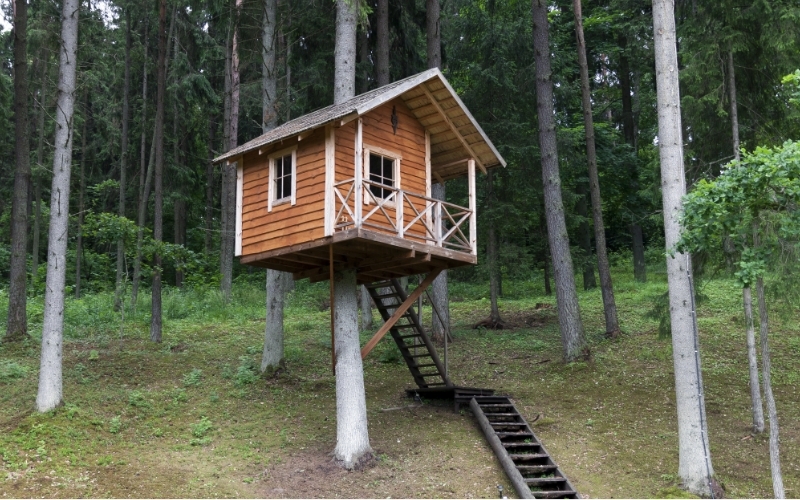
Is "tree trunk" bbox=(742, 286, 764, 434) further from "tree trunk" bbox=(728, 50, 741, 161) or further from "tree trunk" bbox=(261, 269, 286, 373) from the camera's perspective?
"tree trunk" bbox=(261, 269, 286, 373)

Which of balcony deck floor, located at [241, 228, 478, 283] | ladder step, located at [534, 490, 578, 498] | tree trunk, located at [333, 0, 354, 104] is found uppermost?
tree trunk, located at [333, 0, 354, 104]

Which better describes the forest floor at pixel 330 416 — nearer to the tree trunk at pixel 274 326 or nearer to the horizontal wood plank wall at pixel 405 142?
the tree trunk at pixel 274 326

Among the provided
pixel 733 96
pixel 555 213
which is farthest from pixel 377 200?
pixel 733 96

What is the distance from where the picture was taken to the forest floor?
10992mm

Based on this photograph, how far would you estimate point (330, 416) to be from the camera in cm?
1408

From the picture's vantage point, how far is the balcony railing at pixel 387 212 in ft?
38.2

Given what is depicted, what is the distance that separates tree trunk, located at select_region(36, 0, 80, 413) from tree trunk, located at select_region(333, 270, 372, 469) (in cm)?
519

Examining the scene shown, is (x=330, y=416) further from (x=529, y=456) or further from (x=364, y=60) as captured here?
(x=364, y=60)

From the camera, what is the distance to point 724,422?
1365 centimetres

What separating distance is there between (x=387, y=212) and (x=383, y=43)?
851 centimetres

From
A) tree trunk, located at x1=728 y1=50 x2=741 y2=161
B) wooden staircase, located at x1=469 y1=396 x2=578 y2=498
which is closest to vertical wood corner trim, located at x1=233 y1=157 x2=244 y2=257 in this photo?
wooden staircase, located at x1=469 y1=396 x2=578 y2=498

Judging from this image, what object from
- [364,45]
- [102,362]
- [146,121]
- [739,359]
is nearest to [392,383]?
[102,362]

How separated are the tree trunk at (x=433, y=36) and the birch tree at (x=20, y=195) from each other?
10.4 metres

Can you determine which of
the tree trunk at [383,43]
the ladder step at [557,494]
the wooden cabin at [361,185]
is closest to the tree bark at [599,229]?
the tree trunk at [383,43]
